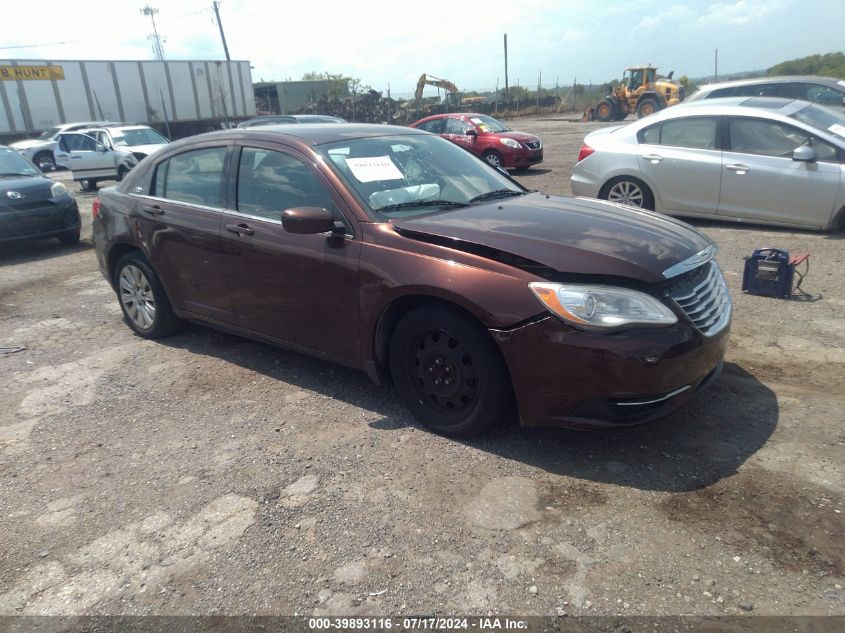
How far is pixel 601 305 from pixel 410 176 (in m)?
1.66

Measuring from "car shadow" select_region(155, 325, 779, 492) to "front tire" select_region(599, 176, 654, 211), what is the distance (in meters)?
4.57

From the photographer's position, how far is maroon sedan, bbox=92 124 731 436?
3.07 meters

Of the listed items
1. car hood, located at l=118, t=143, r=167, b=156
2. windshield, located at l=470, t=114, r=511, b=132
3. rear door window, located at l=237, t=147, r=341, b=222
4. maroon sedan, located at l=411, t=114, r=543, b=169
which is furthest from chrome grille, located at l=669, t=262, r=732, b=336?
car hood, located at l=118, t=143, r=167, b=156

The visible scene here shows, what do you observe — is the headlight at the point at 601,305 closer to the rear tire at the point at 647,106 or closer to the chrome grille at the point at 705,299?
the chrome grille at the point at 705,299

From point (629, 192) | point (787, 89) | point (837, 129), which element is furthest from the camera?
point (787, 89)

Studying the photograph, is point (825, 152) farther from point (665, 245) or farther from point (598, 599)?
point (598, 599)

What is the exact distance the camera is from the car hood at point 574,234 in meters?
3.15

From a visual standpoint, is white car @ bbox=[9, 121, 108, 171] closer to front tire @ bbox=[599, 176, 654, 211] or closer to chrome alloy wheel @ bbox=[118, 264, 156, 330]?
chrome alloy wheel @ bbox=[118, 264, 156, 330]

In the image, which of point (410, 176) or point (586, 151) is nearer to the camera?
point (410, 176)

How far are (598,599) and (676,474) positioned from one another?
0.99 meters

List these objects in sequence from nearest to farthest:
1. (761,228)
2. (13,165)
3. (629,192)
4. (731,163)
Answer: (731,163), (761,228), (629,192), (13,165)

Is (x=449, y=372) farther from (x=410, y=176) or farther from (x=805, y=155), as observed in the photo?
(x=805, y=155)

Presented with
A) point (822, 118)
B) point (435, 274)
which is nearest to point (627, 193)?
point (822, 118)

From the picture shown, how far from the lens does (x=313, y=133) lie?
4312mm
